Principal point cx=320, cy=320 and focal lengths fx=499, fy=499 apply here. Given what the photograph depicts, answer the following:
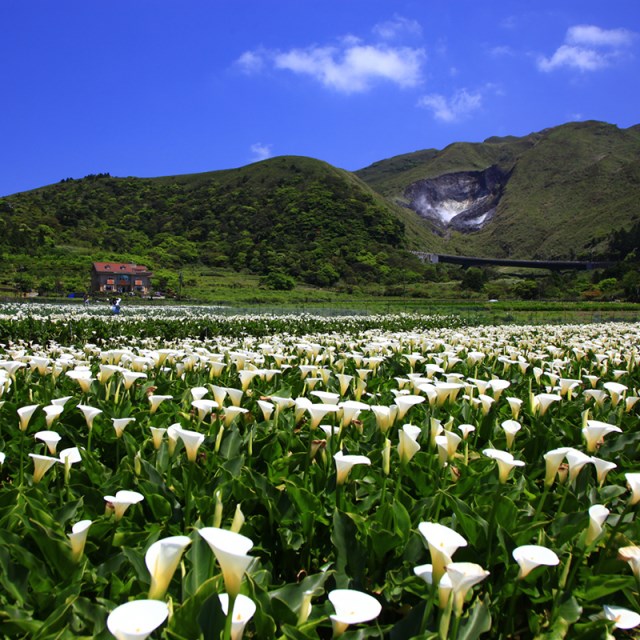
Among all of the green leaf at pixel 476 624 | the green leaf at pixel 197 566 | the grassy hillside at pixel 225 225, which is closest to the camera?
the green leaf at pixel 476 624

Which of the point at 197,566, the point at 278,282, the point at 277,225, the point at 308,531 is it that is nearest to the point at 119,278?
the point at 278,282

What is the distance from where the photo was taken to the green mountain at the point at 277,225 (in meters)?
97.4

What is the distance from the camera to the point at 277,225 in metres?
121

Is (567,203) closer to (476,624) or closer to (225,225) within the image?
(225,225)

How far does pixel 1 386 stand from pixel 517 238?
577 feet

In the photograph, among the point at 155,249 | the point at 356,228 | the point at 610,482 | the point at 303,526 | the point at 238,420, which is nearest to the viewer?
the point at 303,526

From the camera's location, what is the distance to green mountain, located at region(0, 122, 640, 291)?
97375 mm

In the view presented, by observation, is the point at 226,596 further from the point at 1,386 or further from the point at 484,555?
the point at 1,386

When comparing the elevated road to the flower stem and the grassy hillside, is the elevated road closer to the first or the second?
the grassy hillside

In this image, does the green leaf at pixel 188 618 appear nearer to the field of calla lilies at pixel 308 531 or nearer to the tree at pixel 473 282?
the field of calla lilies at pixel 308 531

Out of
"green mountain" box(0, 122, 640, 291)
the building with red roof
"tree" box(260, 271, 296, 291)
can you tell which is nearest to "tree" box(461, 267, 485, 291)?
"green mountain" box(0, 122, 640, 291)

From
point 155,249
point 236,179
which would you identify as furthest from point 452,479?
point 236,179

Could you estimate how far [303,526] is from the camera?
6.86 feet

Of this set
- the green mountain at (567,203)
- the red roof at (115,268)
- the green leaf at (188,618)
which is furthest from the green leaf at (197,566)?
the green mountain at (567,203)
